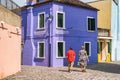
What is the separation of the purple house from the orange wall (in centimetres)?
874

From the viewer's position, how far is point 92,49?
3244 cm

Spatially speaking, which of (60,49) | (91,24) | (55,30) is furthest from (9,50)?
(91,24)

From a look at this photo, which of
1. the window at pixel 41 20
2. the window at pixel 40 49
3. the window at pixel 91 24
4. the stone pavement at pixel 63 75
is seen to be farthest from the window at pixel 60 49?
the stone pavement at pixel 63 75

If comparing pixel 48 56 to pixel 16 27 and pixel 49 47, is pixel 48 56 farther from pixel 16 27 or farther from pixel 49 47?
pixel 16 27

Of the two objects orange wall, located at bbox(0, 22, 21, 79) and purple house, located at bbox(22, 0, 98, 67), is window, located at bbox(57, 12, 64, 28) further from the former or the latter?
orange wall, located at bbox(0, 22, 21, 79)

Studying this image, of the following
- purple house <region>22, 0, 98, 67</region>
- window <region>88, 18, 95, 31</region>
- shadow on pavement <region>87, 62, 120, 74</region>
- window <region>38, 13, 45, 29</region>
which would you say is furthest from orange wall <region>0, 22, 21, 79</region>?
window <region>88, 18, 95, 31</region>

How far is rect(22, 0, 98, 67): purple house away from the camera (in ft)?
94.4

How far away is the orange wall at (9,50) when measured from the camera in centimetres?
1619

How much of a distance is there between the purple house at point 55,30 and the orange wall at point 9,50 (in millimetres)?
8735

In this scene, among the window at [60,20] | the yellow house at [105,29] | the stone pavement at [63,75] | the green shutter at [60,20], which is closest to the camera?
the stone pavement at [63,75]

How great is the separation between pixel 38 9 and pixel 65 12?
2824mm

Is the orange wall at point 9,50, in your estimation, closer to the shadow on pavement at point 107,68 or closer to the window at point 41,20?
the shadow on pavement at point 107,68

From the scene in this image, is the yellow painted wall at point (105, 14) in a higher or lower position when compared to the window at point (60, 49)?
higher

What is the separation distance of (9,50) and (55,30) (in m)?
11.4
